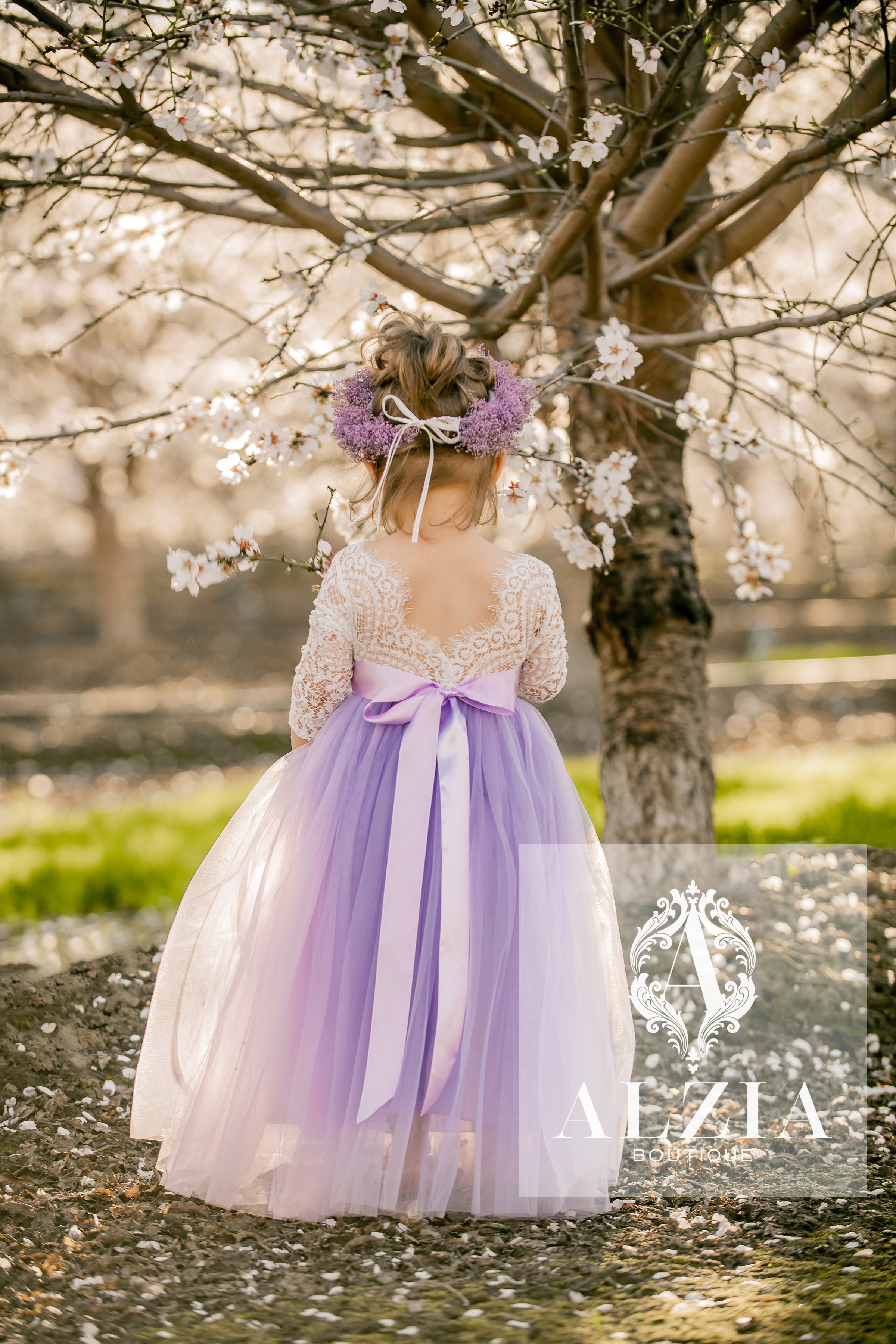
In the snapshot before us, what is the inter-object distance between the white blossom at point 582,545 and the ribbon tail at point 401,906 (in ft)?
2.97

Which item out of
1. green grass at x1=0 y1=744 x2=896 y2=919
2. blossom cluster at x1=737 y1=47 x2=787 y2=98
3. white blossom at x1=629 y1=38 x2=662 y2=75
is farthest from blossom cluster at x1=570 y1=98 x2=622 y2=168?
green grass at x1=0 y1=744 x2=896 y2=919

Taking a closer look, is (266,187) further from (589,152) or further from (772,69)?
(772,69)

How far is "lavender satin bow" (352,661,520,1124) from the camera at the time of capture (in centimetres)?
230

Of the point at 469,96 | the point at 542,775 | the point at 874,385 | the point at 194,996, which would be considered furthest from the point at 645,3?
the point at 874,385

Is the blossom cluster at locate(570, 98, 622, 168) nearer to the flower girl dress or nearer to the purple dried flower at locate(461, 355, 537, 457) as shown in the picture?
the purple dried flower at locate(461, 355, 537, 457)

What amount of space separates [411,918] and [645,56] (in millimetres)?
2279

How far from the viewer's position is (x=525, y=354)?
11.6ft

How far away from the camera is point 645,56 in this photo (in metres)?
2.84

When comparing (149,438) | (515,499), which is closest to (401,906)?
(515,499)

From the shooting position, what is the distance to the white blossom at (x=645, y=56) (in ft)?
8.91

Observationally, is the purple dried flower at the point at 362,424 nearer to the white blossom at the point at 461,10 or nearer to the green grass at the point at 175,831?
the white blossom at the point at 461,10

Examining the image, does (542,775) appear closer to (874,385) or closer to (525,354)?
(525,354)

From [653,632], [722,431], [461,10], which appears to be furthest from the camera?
[653,632]

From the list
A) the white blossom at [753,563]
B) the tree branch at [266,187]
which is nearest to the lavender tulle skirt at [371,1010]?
the white blossom at [753,563]
